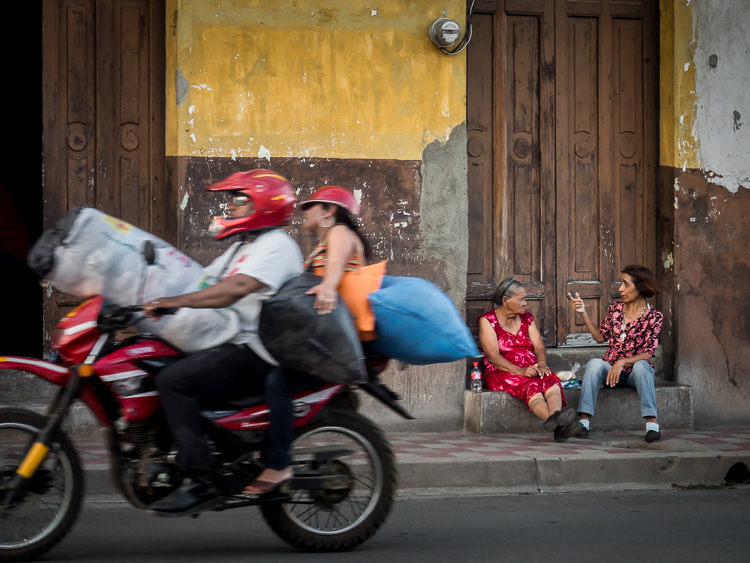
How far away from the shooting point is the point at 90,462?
6.62 metres

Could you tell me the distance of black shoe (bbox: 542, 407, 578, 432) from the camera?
7.52 metres

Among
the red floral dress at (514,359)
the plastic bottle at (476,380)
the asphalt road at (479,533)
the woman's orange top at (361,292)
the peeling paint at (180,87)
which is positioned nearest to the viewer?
the woman's orange top at (361,292)

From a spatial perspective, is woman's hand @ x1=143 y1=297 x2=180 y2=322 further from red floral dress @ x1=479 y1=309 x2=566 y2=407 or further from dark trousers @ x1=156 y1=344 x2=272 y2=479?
red floral dress @ x1=479 y1=309 x2=566 y2=407

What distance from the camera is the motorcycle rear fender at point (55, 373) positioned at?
14.4 ft

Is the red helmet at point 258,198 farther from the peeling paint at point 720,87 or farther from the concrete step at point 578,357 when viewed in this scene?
the peeling paint at point 720,87

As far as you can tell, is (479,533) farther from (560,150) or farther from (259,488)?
(560,150)

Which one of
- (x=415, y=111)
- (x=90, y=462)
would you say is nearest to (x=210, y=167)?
(x=415, y=111)

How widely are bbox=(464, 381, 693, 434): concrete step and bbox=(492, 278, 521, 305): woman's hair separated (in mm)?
732

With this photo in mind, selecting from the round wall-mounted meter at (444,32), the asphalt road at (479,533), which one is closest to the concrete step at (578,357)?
the asphalt road at (479,533)

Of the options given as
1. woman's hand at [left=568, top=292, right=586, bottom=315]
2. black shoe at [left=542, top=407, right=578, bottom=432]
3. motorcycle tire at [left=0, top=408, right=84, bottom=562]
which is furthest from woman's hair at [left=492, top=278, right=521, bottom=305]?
motorcycle tire at [left=0, top=408, right=84, bottom=562]

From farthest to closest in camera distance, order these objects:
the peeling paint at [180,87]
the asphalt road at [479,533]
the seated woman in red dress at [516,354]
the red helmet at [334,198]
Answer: the seated woman in red dress at [516,354]
the peeling paint at [180,87]
the red helmet at [334,198]
the asphalt road at [479,533]

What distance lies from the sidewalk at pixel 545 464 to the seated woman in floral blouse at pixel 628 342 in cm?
42

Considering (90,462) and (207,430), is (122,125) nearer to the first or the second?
(90,462)

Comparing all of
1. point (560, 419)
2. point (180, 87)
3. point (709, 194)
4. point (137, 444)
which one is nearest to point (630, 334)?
point (560, 419)
